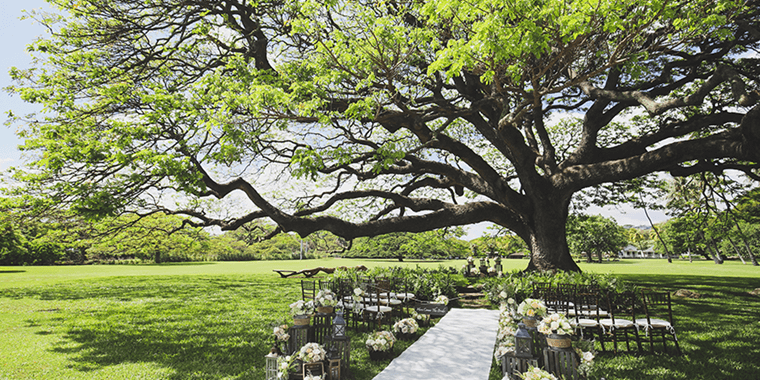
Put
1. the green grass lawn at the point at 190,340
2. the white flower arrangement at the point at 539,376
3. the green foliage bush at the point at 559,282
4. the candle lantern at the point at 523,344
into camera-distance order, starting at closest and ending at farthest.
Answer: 1. the white flower arrangement at the point at 539,376
2. the candle lantern at the point at 523,344
3. the green grass lawn at the point at 190,340
4. the green foliage bush at the point at 559,282

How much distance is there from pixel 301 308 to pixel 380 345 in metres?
1.64

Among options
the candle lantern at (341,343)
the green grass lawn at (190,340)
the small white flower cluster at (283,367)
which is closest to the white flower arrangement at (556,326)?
the green grass lawn at (190,340)

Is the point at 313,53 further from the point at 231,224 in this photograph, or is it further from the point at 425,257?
the point at 425,257

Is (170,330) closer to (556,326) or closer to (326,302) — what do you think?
(326,302)

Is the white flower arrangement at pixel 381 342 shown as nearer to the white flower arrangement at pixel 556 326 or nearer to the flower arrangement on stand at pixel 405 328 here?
the flower arrangement on stand at pixel 405 328

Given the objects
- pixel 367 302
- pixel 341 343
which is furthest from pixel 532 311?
pixel 367 302

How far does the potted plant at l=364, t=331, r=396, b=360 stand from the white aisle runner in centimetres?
27

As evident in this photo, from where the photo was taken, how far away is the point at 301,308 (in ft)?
18.3

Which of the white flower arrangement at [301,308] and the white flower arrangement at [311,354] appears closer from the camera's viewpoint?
the white flower arrangement at [311,354]

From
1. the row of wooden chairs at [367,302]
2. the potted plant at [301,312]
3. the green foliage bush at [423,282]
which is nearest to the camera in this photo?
the potted plant at [301,312]

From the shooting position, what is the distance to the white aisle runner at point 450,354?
18.1ft

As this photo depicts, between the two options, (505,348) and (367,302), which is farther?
(367,302)

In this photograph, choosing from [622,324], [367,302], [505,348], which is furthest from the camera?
[367,302]

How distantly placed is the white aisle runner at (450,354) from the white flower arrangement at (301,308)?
144cm
